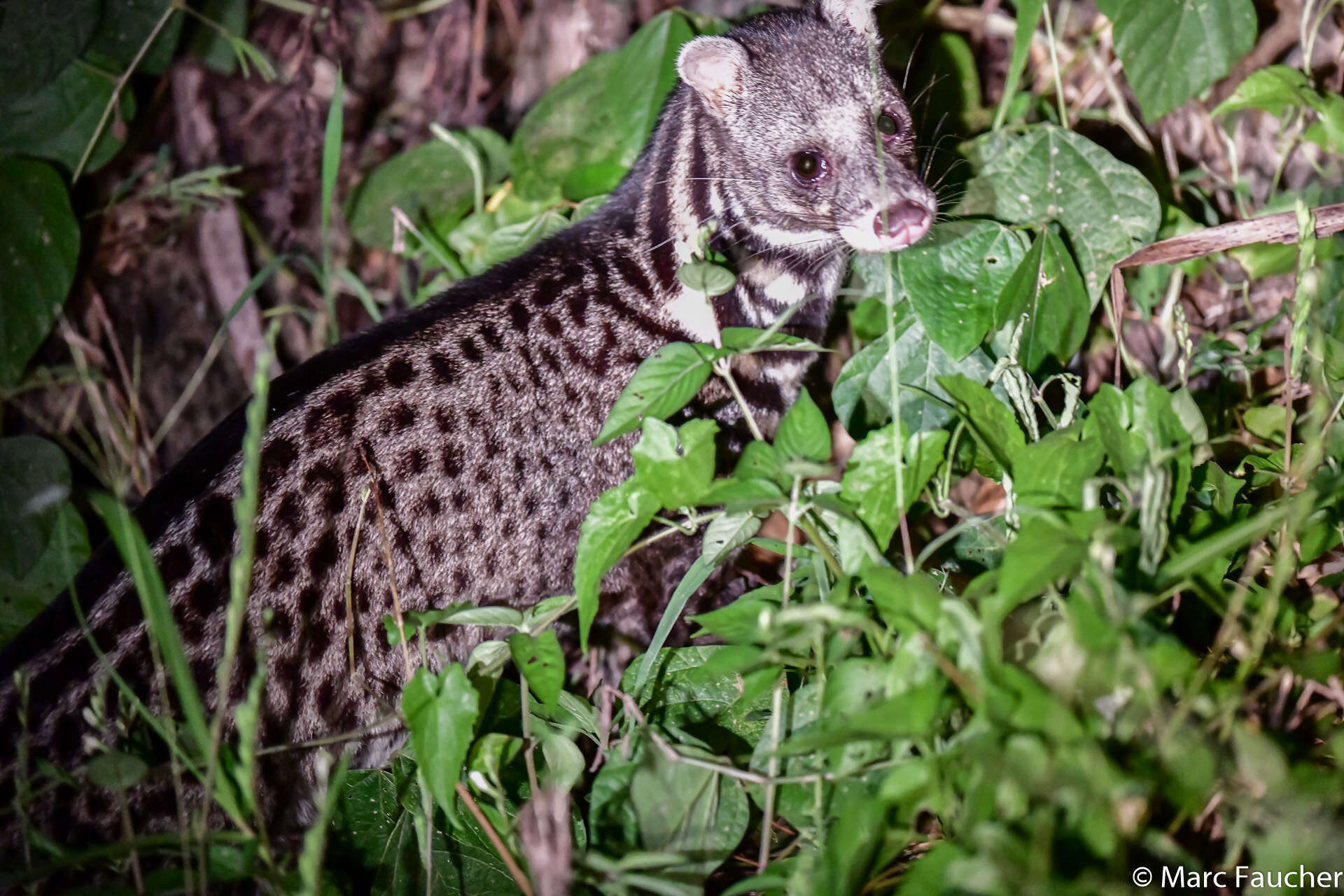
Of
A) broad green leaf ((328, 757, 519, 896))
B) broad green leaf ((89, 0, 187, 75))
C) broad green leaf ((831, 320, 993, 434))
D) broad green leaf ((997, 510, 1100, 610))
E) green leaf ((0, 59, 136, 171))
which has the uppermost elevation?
broad green leaf ((89, 0, 187, 75))

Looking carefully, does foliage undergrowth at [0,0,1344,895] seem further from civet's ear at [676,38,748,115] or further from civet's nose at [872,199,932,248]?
civet's ear at [676,38,748,115]

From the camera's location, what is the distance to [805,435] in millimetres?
2465

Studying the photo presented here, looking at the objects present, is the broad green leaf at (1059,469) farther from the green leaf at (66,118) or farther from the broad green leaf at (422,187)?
the green leaf at (66,118)

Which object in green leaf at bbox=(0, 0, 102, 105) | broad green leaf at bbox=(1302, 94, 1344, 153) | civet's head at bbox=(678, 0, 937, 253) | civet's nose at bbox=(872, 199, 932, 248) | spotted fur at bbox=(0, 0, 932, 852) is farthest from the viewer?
green leaf at bbox=(0, 0, 102, 105)

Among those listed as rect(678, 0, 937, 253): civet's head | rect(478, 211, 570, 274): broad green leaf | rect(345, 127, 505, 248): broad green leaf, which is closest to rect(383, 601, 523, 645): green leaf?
rect(678, 0, 937, 253): civet's head

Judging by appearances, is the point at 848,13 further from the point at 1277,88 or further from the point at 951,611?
the point at 951,611

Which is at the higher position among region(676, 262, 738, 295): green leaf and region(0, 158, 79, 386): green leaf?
region(0, 158, 79, 386): green leaf

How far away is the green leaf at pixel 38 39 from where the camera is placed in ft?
13.3

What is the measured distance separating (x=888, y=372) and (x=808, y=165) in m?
0.70

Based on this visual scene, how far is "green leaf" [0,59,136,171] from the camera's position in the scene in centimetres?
429

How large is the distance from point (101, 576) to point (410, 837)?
110 centimetres

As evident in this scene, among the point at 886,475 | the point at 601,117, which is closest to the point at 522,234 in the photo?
the point at 601,117

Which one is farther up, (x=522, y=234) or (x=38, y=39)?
(x=38, y=39)

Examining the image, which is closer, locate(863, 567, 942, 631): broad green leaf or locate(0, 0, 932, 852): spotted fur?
locate(863, 567, 942, 631): broad green leaf
